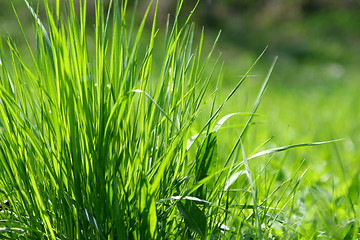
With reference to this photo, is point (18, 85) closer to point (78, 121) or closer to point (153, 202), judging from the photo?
point (78, 121)

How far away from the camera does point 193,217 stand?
2.59 feet

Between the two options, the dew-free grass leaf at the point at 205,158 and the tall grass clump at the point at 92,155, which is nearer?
the tall grass clump at the point at 92,155

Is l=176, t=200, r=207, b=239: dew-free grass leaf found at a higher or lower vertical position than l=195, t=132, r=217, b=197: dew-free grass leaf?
lower

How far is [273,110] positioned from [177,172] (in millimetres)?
2528

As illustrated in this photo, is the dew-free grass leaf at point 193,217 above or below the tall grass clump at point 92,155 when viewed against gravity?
below

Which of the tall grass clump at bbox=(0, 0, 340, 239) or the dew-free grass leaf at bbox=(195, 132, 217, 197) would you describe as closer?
the tall grass clump at bbox=(0, 0, 340, 239)

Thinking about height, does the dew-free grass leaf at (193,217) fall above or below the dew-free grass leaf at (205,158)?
below

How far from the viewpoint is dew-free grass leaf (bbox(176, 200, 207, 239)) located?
78cm

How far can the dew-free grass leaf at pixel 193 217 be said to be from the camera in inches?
30.9

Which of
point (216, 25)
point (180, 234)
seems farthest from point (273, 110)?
point (216, 25)

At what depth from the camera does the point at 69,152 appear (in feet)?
2.56

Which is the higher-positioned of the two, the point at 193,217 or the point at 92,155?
the point at 92,155

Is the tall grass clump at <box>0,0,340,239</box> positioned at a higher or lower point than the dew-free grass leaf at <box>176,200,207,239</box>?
higher

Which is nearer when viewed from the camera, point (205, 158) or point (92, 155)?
point (92, 155)
